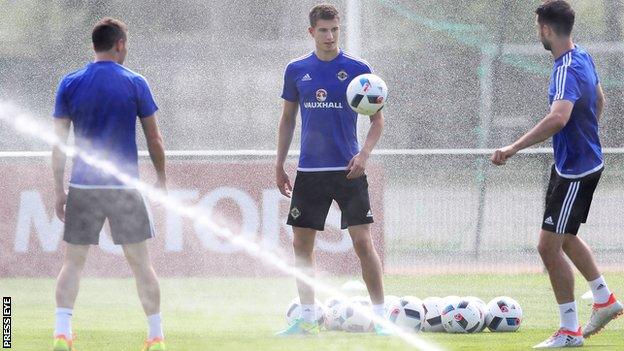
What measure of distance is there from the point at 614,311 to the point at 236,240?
570cm

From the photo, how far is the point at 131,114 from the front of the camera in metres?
7.68

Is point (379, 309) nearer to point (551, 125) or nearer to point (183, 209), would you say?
point (551, 125)

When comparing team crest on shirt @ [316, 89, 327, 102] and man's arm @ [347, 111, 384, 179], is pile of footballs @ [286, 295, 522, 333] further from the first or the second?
team crest on shirt @ [316, 89, 327, 102]

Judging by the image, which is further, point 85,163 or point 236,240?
point 236,240

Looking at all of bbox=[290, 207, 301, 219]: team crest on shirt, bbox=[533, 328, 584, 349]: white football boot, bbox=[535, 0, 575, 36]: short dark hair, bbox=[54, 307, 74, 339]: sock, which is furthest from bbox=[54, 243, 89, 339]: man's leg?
bbox=[535, 0, 575, 36]: short dark hair

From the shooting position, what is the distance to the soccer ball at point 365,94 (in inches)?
341

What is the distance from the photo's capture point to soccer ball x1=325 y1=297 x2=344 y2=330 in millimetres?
9164

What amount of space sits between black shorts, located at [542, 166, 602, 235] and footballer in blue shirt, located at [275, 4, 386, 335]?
1110 millimetres

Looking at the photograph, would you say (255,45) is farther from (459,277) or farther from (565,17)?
(565,17)

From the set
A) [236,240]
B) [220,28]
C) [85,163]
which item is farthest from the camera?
[220,28]

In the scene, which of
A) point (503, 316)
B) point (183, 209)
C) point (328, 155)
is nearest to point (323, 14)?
point (328, 155)

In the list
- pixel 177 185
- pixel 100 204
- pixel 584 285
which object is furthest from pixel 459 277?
pixel 100 204

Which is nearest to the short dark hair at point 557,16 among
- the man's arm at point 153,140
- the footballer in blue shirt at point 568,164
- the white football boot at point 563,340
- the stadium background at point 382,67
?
the footballer in blue shirt at point 568,164

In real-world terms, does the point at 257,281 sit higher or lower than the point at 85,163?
lower
